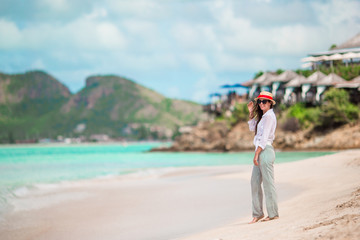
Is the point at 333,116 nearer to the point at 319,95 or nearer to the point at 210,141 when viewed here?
the point at 319,95

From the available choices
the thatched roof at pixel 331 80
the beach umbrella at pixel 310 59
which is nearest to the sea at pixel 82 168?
the thatched roof at pixel 331 80

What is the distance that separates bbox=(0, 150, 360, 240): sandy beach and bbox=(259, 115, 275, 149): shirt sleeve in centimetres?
109

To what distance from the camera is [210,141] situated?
5753cm

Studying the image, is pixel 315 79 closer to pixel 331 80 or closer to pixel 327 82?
pixel 327 82

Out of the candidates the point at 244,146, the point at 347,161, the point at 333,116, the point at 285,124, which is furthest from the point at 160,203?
the point at 244,146

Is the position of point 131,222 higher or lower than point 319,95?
lower

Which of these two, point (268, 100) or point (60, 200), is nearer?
point (268, 100)

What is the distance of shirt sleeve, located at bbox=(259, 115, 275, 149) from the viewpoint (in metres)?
5.74

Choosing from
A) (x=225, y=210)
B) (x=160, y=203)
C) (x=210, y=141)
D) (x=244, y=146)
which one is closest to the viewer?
(x=225, y=210)

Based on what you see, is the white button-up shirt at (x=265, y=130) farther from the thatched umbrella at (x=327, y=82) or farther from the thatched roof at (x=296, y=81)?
the thatched roof at (x=296, y=81)

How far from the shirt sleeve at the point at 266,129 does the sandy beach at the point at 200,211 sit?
43.0 inches

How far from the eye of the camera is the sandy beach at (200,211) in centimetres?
489

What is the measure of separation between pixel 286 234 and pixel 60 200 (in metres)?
8.11

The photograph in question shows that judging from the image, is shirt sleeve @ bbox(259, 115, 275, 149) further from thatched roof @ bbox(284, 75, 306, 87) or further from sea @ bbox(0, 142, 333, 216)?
thatched roof @ bbox(284, 75, 306, 87)
